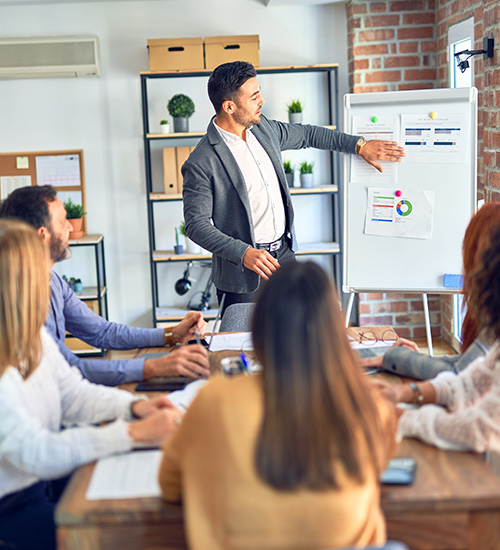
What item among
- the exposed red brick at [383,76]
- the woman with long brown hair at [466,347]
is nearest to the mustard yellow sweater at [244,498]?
the woman with long brown hair at [466,347]

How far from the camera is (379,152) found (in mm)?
3090

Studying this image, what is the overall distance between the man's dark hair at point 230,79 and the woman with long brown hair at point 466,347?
1450 mm

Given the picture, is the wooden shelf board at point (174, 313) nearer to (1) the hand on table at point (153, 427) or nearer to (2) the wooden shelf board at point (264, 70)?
(2) the wooden shelf board at point (264, 70)

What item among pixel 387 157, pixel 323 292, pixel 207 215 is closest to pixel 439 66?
pixel 387 157

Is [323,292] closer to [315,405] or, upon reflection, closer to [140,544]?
[315,405]

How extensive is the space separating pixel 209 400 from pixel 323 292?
24 cm

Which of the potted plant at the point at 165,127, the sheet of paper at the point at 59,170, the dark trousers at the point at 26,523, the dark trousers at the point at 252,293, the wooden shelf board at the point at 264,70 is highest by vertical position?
the wooden shelf board at the point at 264,70

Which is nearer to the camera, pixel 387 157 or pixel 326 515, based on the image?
pixel 326 515

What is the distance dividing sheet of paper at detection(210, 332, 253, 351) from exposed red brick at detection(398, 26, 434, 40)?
2.82m

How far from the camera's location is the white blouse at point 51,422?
4.48 ft

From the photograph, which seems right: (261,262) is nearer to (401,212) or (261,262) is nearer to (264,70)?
A: (401,212)

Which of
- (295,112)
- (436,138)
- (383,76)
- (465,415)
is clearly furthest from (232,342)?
(383,76)

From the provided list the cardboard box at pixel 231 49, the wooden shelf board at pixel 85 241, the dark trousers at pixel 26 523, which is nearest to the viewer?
the dark trousers at pixel 26 523

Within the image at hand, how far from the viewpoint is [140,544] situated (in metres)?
1.28
